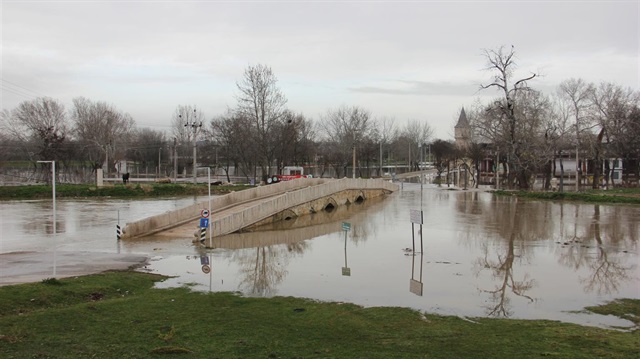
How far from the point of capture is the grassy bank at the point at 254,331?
8.88m

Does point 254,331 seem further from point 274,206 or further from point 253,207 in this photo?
point 274,206

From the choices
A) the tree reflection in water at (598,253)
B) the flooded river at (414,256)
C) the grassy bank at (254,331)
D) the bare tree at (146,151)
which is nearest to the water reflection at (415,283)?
the flooded river at (414,256)

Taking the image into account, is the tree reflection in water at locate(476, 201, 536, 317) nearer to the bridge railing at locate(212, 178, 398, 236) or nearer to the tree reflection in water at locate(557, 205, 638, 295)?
the tree reflection in water at locate(557, 205, 638, 295)

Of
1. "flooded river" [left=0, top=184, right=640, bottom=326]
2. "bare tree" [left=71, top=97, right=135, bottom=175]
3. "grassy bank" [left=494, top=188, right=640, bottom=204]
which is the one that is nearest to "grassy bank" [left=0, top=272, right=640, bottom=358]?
"flooded river" [left=0, top=184, right=640, bottom=326]

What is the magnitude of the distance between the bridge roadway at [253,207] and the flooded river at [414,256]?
3.38 ft

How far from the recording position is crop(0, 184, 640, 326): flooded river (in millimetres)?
14547

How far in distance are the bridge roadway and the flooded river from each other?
103 centimetres

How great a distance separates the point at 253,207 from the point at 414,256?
486 inches

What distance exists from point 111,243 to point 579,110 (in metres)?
57.5

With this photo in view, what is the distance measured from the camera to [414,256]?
21312 mm

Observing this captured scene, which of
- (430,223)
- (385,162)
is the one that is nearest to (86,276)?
(430,223)

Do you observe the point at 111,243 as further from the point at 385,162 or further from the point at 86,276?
the point at 385,162

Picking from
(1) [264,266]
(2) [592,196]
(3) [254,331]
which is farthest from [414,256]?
(2) [592,196]

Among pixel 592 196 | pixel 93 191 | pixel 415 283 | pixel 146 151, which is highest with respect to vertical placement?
pixel 146 151
